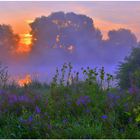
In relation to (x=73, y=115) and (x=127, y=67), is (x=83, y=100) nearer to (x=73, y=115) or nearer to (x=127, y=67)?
(x=73, y=115)

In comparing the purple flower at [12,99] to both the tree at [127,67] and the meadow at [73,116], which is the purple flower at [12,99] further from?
the tree at [127,67]

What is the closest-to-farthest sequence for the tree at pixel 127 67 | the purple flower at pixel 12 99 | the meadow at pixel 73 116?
the meadow at pixel 73 116 → the purple flower at pixel 12 99 → the tree at pixel 127 67

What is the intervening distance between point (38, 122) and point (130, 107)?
1796 millimetres

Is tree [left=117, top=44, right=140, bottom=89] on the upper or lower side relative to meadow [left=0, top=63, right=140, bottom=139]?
upper

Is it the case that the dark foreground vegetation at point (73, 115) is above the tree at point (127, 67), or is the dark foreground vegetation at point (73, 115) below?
below

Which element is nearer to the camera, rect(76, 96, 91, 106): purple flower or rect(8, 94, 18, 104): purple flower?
rect(76, 96, 91, 106): purple flower

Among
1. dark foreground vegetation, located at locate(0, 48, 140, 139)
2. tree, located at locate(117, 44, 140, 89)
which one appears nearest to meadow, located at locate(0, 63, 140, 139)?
dark foreground vegetation, located at locate(0, 48, 140, 139)

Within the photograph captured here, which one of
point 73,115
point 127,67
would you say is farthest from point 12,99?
point 127,67

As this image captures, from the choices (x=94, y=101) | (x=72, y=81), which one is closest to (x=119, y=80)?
(x=72, y=81)

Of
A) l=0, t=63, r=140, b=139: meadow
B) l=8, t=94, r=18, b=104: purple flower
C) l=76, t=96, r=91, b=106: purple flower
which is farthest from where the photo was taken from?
l=8, t=94, r=18, b=104: purple flower

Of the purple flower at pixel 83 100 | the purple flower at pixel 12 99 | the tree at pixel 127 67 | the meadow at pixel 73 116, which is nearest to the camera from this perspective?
the meadow at pixel 73 116

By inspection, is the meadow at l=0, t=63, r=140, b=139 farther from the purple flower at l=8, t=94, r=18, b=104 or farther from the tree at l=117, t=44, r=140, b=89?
the tree at l=117, t=44, r=140, b=89

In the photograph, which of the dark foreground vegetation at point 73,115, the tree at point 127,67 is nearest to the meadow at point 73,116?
the dark foreground vegetation at point 73,115

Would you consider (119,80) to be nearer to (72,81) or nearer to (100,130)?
(72,81)
